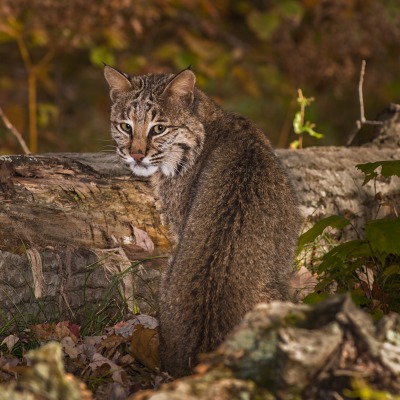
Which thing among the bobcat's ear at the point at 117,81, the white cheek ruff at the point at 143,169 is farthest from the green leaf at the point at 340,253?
the bobcat's ear at the point at 117,81

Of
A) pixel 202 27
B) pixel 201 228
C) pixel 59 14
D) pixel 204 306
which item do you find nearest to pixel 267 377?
pixel 204 306

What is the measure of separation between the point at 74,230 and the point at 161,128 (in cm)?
92

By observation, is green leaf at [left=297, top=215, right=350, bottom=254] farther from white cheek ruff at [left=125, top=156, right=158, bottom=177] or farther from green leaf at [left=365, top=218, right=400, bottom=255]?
white cheek ruff at [left=125, top=156, right=158, bottom=177]

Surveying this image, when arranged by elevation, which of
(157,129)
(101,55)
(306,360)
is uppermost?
(101,55)

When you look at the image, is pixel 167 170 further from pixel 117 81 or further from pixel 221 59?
pixel 221 59

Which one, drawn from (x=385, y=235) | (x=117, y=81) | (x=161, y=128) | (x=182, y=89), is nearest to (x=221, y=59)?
(x=117, y=81)

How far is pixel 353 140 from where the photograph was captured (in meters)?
7.21

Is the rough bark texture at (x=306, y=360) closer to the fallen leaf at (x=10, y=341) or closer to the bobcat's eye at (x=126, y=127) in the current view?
the fallen leaf at (x=10, y=341)

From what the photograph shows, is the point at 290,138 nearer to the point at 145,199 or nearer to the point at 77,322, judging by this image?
the point at 145,199

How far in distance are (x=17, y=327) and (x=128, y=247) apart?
35.2 inches

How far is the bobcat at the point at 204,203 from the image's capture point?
3.68 m

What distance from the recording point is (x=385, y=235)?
13.5 ft

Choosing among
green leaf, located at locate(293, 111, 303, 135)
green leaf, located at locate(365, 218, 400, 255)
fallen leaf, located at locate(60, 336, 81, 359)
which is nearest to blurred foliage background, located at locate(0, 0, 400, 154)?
green leaf, located at locate(293, 111, 303, 135)

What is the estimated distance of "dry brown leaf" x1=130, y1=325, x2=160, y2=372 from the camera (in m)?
3.95
